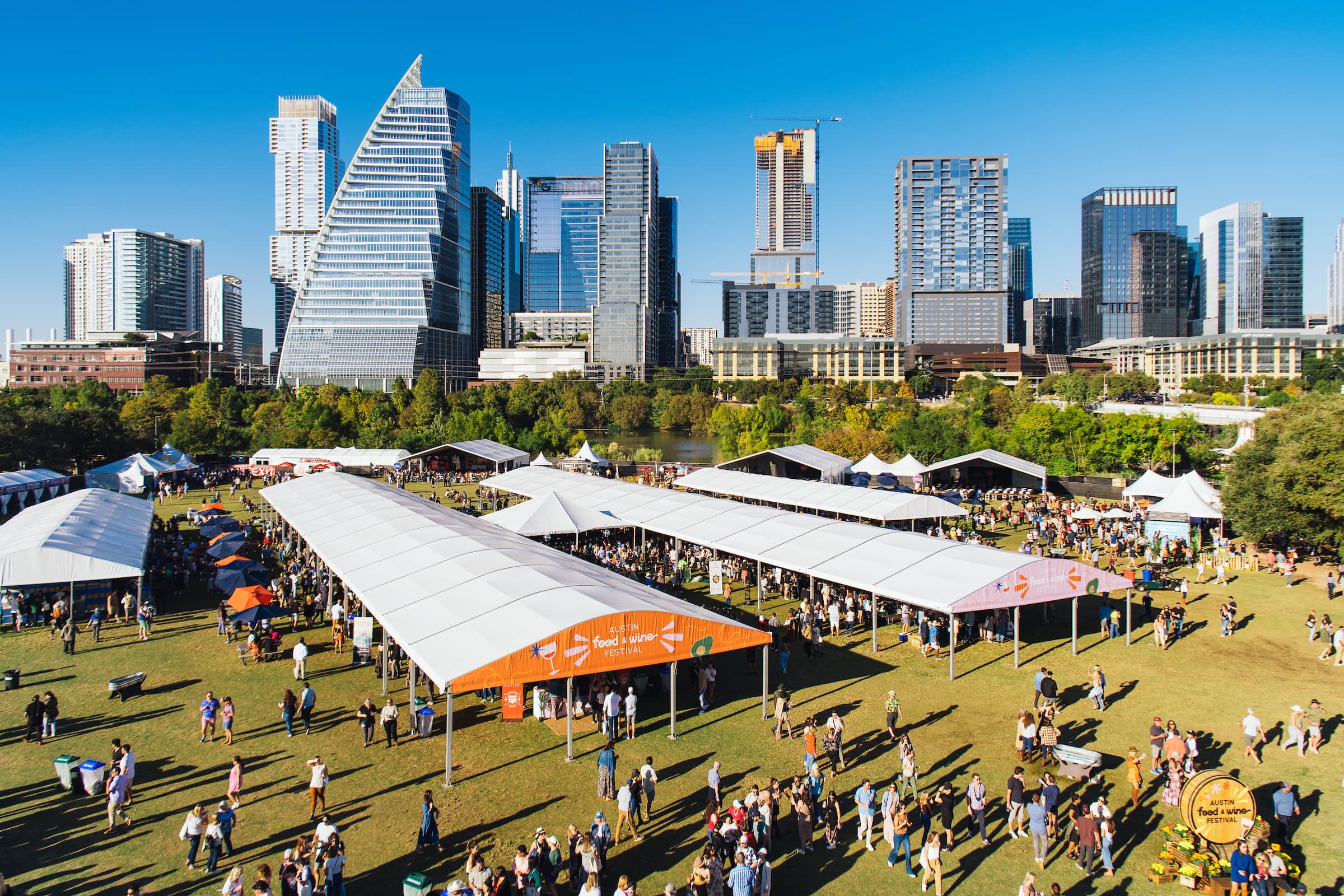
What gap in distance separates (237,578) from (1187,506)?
3704 centimetres

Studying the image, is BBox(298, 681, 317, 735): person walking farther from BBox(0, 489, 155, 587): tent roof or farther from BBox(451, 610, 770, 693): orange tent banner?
BBox(0, 489, 155, 587): tent roof

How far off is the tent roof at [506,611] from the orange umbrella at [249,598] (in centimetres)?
170

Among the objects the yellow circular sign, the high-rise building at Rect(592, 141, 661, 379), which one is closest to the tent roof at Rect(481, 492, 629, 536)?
the yellow circular sign

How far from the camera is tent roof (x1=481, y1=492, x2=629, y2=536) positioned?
29.2 meters

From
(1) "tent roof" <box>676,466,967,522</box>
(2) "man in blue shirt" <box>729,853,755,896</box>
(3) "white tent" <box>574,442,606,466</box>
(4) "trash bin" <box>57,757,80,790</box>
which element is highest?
(3) "white tent" <box>574,442,606,466</box>

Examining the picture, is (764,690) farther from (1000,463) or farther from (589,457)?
(589,457)

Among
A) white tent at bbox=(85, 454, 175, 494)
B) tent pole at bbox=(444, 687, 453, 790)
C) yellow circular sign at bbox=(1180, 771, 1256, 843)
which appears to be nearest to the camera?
yellow circular sign at bbox=(1180, 771, 1256, 843)

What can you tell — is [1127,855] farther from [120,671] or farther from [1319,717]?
[120,671]

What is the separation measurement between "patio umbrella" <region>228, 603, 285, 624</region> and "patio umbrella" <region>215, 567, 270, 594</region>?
3.22 metres

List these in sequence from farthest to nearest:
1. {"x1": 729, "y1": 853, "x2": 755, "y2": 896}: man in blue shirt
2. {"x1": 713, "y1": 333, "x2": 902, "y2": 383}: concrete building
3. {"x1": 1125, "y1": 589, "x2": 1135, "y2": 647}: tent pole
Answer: {"x1": 713, "y1": 333, "x2": 902, "y2": 383}: concrete building < {"x1": 1125, "y1": 589, "x2": 1135, "y2": 647}: tent pole < {"x1": 729, "y1": 853, "x2": 755, "y2": 896}: man in blue shirt

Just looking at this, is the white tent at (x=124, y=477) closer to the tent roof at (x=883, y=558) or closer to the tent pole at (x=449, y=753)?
the tent roof at (x=883, y=558)

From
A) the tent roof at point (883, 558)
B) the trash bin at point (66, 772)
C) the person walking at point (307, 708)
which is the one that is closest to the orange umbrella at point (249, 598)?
the person walking at point (307, 708)

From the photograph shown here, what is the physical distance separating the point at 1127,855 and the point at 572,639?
29.9 ft

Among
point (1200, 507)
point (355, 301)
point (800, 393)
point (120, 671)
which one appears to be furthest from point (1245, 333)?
point (120, 671)
